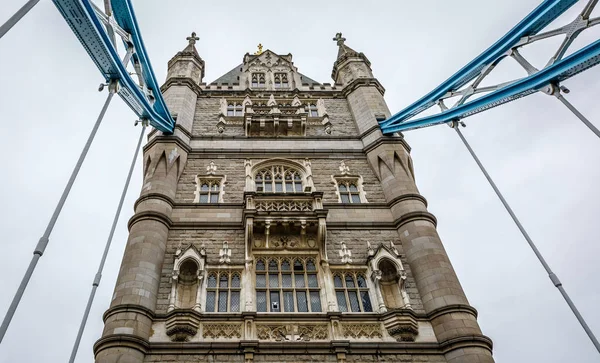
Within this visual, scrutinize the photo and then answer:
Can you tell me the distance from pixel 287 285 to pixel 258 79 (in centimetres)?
1402

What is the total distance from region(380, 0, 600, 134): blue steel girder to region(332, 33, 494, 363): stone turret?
47.3 inches

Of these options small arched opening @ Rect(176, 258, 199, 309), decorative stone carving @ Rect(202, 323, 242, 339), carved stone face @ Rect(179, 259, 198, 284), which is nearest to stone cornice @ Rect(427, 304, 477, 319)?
decorative stone carving @ Rect(202, 323, 242, 339)

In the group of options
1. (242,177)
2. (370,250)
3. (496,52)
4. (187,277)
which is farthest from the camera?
(242,177)

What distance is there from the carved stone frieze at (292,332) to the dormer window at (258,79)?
49.1 ft

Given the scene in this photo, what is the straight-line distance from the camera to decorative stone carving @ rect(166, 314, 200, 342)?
35.9ft

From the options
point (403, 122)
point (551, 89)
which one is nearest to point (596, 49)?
point (551, 89)

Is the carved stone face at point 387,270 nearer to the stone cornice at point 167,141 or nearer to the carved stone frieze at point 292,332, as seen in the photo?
the carved stone frieze at point 292,332

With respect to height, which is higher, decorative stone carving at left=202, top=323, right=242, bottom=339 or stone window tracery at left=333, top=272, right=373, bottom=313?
stone window tracery at left=333, top=272, right=373, bottom=313

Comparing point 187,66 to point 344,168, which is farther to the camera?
point 187,66

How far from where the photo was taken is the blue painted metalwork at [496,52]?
12.3 m

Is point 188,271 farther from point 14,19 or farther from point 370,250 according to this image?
point 14,19

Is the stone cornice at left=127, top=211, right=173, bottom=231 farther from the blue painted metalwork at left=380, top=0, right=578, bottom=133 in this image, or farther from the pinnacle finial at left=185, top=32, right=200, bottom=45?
the pinnacle finial at left=185, top=32, right=200, bottom=45

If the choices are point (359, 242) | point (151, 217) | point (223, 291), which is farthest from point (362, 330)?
point (151, 217)

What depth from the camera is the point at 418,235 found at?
13.5 m
